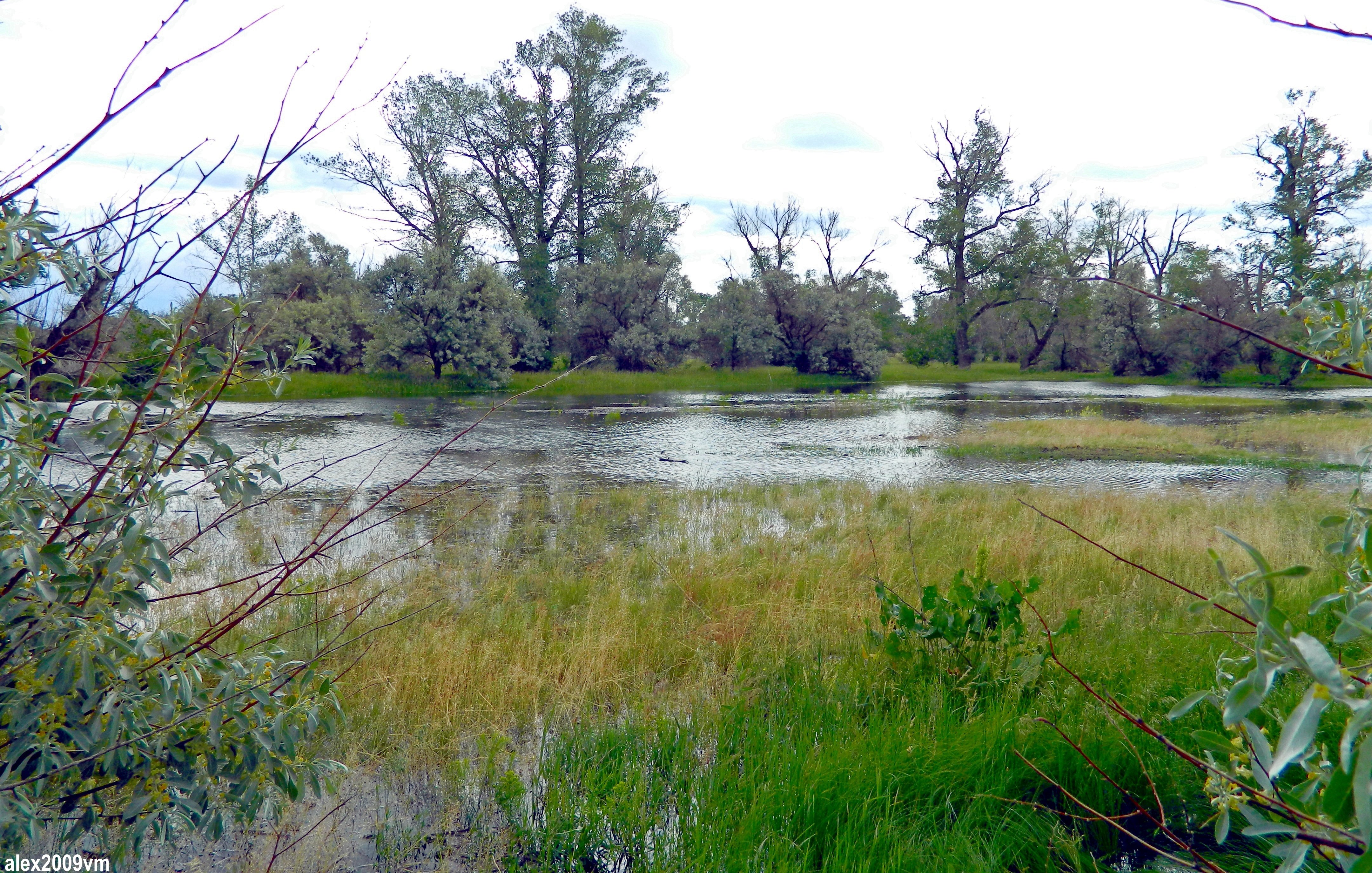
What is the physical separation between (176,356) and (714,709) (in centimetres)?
290

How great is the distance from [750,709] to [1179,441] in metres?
17.0

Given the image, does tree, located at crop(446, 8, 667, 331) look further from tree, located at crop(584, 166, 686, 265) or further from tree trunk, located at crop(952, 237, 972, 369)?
tree trunk, located at crop(952, 237, 972, 369)

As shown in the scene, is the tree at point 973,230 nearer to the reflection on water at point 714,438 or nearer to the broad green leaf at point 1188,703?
the reflection on water at point 714,438

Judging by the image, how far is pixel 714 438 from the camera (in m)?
17.9

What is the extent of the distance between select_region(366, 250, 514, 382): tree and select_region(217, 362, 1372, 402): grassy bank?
900 millimetres

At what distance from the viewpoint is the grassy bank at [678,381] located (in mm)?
28375

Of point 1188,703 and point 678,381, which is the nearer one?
point 1188,703

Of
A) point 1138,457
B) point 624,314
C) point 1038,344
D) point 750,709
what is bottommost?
point 1138,457

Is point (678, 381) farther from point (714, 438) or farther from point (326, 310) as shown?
point (714, 438)

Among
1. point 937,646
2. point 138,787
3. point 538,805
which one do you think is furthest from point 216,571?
point 937,646

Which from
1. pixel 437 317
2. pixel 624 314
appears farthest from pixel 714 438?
pixel 624 314

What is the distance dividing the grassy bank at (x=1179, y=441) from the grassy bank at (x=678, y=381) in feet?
13.1

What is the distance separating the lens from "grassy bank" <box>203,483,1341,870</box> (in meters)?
2.90

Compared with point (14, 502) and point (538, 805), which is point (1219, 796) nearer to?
point (538, 805)
